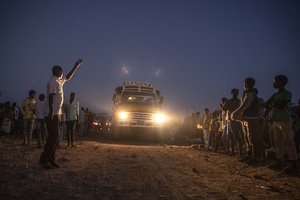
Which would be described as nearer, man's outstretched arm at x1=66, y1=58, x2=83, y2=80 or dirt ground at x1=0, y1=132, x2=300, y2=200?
dirt ground at x1=0, y1=132, x2=300, y2=200

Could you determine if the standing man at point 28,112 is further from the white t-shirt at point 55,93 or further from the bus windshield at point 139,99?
the bus windshield at point 139,99

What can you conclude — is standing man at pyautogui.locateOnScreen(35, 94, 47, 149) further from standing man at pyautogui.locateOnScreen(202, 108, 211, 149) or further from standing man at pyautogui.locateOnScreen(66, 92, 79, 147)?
standing man at pyautogui.locateOnScreen(202, 108, 211, 149)

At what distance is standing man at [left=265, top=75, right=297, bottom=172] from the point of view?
574 centimetres

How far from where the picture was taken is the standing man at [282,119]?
18.8 ft

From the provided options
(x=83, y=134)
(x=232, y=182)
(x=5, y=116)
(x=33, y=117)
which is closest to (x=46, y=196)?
(x=232, y=182)

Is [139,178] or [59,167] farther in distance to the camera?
[59,167]

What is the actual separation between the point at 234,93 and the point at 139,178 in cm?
547

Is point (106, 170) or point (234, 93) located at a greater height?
point (234, 93)

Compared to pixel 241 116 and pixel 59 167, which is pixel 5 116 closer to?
pixel 59 167

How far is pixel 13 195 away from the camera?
3.55 metres

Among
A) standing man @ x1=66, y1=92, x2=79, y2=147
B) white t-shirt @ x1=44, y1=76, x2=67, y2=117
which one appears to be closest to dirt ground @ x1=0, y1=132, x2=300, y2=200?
white t-shirt @ x1=44, y1=76, x2=67, y2=117

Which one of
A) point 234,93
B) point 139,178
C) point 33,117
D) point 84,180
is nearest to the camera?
point 84,180

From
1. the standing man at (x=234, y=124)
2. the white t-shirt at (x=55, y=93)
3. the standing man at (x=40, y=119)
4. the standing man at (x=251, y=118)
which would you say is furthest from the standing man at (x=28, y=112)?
the standing man at (x=251, y=118)

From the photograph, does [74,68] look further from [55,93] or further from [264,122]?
[264,122]
